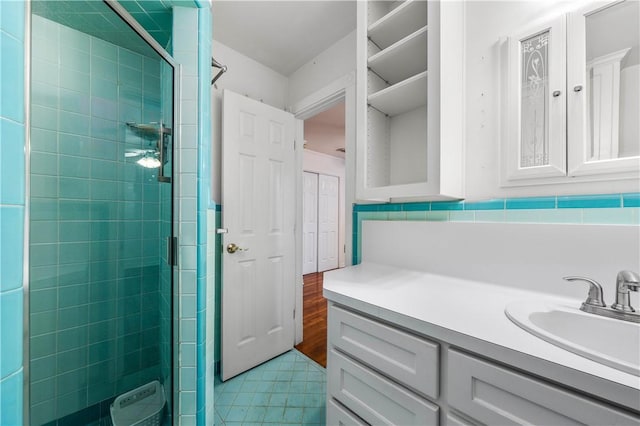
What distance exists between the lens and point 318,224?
15.0 ft

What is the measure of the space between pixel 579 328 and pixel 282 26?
2104 millimetres

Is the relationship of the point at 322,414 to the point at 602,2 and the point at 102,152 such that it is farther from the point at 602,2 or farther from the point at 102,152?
the point at 602,2

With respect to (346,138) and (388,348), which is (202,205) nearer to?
(388,348)

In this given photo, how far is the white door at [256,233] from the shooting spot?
1651mm

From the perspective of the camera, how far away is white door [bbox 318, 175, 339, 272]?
4.60 m

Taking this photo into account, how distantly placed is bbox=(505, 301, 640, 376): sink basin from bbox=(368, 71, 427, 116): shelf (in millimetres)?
941

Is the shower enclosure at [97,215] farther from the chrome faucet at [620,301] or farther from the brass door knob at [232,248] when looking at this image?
the chrome faucet at [620,301]

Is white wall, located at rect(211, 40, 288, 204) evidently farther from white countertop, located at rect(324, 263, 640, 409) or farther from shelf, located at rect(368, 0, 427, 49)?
white countertop, located at rect(324, 263, 640, 409)

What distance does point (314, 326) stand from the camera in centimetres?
240

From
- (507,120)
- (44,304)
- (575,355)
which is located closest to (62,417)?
(44,304)

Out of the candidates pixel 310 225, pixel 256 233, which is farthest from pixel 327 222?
pixel 256 233

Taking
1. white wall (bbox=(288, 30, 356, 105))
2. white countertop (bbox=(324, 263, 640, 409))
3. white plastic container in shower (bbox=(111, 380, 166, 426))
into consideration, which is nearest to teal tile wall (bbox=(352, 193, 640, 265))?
white countertop (bbox=(324, 263, 640, 409))

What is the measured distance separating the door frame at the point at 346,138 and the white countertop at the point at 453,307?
1.96 ft

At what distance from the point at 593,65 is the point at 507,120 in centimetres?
27
